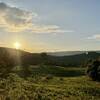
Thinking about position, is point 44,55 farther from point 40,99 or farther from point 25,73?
point 40,99

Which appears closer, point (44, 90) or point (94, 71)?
point (44, 90)

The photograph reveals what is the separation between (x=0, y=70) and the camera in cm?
7338

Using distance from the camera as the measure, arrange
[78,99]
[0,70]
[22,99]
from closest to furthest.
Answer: [22,99], [78,99], [0,70]

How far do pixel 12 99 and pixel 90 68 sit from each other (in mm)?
65073

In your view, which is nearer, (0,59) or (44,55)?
(0,59)

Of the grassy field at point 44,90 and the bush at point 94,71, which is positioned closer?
the grassy field at point 44,90

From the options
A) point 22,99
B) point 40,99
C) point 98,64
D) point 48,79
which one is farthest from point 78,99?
point 98,64

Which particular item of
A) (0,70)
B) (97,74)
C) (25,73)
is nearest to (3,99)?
(0,70)

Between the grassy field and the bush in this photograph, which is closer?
the grassy field

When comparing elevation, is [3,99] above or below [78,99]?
above

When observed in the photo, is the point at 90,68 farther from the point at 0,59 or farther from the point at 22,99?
the point at 22,99

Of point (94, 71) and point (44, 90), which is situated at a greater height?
point (94, 71)

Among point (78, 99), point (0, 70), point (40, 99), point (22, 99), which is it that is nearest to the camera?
point (22, 99)

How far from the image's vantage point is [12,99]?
66.3 feet
